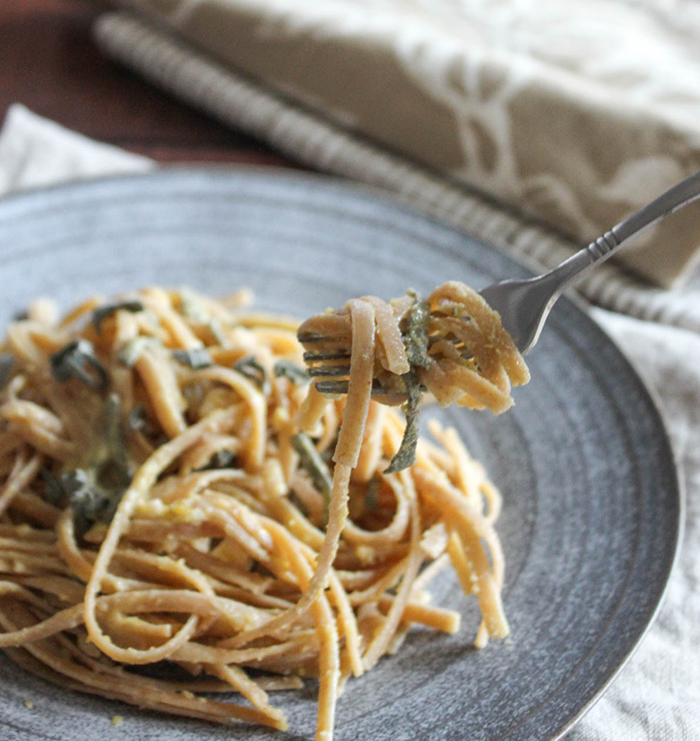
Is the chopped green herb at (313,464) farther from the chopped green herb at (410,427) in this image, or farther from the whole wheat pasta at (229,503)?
the chopped green herb at (410,427)

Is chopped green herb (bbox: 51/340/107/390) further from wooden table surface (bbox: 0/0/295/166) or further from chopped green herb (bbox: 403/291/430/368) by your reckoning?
wooden table surface (bbox: 0/0/295/166)

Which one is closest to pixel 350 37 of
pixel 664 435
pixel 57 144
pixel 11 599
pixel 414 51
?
pixel 414 51

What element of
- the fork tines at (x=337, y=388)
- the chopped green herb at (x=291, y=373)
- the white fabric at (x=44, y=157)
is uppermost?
the fork tines at (x=337, y=388)

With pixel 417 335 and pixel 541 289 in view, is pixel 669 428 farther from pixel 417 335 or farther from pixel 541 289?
pixel 417 335

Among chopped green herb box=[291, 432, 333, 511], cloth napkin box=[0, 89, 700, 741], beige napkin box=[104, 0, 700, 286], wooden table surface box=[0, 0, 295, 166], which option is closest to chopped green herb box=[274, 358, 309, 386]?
chopped green herb box=[291, 432, 333, 511]

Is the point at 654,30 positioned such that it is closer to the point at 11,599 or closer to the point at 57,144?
the point at 57,144

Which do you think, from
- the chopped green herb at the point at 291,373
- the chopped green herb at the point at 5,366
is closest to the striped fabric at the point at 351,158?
the chopped green herb at the point at 291,373

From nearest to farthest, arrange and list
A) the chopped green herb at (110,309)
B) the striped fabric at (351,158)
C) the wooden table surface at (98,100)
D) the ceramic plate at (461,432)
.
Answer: the ceramic plate at (461,432) < the chopped green herb at (110,309) < the striped fabric at (351,158) < the wooden table surface at (98,100)
